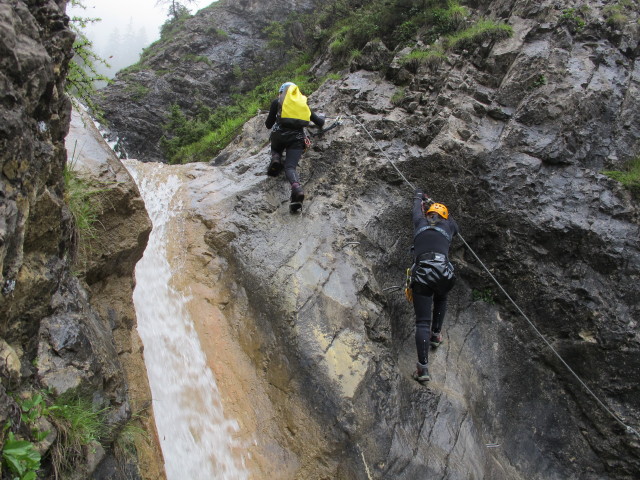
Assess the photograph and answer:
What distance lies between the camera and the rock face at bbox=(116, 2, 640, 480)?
614cm

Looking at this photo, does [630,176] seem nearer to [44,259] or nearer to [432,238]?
[432,238]

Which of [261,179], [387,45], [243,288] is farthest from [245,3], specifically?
[243,288]

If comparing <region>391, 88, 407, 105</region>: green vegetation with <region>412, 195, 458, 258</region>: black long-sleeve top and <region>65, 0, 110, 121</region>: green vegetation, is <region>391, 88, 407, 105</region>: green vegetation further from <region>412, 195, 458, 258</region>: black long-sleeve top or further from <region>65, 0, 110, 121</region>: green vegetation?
<region>65, 0, 110, 121</region>: green vegetation

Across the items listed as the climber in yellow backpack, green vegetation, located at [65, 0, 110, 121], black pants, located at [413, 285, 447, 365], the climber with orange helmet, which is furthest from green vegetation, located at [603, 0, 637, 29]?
green vegetation, located at [65, 0, 110, 121]

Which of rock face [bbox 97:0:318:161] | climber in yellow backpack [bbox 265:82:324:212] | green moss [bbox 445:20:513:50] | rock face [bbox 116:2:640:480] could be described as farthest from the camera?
rock face [bbox 97:0:318:161]

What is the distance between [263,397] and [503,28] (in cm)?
910

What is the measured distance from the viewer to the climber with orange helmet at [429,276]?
6.33 meters

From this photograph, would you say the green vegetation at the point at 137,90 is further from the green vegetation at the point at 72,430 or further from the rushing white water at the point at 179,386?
the green vegetation at the point at 72,430

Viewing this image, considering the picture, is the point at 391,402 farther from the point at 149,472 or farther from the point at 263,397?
the point at 149,472

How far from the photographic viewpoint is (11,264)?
302cm

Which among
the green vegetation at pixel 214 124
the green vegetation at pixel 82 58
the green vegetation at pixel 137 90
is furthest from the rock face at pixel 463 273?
the green vegetation at pixel 137 90

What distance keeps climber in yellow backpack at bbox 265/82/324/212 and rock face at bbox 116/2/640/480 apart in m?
0.60

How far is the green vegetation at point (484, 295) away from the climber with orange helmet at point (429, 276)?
137 centimetres

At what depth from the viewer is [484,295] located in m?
7.86
